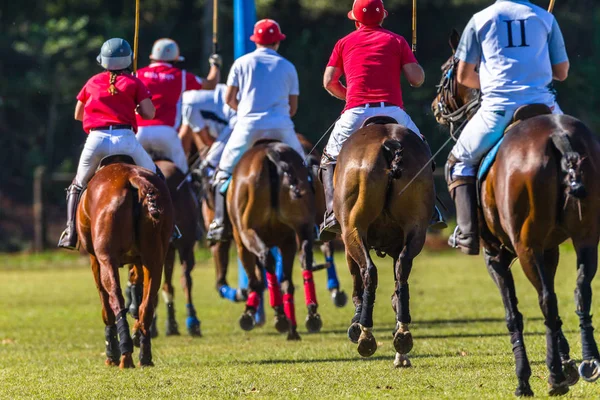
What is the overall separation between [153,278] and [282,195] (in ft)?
7.18

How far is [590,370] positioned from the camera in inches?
297

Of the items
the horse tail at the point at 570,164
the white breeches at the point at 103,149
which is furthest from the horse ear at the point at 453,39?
the horse tail at the point at 570,164

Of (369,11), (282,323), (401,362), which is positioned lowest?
(282,323)

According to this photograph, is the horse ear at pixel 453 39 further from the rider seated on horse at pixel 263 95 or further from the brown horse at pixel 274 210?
the rider seated on horse at pixel 263 95

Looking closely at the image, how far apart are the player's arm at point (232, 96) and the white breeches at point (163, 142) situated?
1.43 m

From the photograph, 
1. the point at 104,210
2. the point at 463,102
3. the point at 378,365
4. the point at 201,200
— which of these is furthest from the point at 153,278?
the point at 201,200

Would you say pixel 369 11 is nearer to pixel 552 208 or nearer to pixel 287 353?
pixel 287 353

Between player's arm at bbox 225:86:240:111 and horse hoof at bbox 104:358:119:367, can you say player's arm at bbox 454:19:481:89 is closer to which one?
horse hoof at bbox 104:358:119:367

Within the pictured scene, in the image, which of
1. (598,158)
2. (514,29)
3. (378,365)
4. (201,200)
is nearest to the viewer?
(598,158)

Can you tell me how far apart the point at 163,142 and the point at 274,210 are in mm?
2507

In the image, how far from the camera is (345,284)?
2133 centimetres

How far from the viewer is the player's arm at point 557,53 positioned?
848cm

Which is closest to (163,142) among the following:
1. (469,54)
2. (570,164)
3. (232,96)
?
(232,96)

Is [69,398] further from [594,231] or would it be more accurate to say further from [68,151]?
[68,151]
